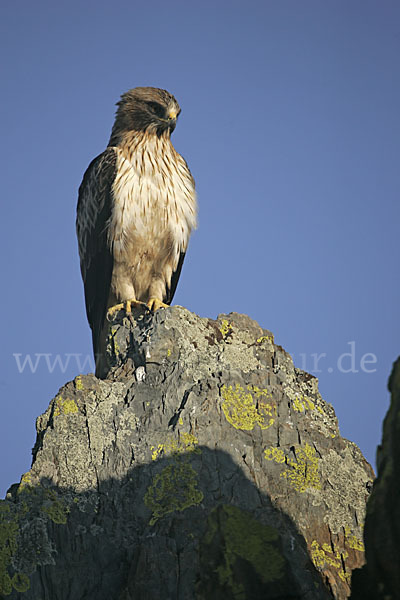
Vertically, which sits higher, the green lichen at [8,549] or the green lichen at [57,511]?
the green lichen at [57,511]

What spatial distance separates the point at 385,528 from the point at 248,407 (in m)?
2.43

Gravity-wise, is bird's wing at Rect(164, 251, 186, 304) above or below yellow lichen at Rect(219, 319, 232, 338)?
above

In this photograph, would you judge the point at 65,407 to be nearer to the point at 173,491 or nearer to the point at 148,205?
the point at 173,491

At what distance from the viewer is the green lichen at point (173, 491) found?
13.8 ft

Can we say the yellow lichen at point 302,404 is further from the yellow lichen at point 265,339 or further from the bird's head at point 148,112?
the bird's head at point 148,112

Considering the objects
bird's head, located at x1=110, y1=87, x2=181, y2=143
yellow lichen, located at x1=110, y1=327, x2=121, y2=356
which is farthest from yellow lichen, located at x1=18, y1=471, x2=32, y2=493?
bird's head, located at x1=110, y1=87, x2=181, y2=143

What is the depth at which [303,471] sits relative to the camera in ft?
14.9

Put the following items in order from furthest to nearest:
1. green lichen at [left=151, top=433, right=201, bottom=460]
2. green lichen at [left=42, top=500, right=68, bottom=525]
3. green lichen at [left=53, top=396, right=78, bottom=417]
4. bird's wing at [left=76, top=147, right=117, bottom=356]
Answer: bird's wing at [left=76, top=147, right=117, bottom=356] → green lichen at [left=53, top=396, right=78, bottom=417] → green lichen at [left=151, top=433, right=201, bottom=460] → green lichen at [left=42, top=500, right=68, bottom=525]

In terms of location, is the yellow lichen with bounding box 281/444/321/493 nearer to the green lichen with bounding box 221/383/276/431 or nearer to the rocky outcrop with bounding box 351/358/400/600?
the green lichen with bounding box 221/383/276/431

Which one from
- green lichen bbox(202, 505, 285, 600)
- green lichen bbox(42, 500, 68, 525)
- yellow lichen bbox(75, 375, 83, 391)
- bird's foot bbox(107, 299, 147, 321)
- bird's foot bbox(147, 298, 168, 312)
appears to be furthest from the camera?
bird's foot bbox(147, 298, 168, 312)

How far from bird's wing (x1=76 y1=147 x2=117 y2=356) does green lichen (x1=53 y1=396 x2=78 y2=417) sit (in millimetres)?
2908

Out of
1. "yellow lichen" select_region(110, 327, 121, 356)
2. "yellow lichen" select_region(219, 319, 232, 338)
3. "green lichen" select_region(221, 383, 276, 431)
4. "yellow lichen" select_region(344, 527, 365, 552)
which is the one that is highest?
"yellow lichen" select_region(110, 327, 121, 356)

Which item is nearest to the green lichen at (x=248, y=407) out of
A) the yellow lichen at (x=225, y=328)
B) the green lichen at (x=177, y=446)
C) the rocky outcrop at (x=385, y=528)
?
the green lichen at (x=177, y=446)

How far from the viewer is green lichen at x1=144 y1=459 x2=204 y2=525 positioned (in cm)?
420
